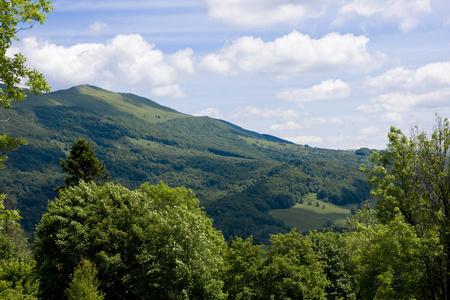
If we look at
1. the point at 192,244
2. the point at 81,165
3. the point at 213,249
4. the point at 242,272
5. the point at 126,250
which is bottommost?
the point at 242,272

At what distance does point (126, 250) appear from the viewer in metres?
36.7

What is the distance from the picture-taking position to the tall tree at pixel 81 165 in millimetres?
51156

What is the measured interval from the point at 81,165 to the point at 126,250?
2011 centimetres

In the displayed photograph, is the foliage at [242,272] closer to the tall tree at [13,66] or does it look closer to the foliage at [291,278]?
the foliage at [291,278]

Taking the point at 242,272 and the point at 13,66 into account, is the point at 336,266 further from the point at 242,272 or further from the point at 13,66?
the point at 13,66

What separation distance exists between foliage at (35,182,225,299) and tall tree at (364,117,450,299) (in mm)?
16994

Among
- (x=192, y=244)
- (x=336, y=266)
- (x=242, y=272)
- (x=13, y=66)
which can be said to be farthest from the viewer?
(x=336, y=266)

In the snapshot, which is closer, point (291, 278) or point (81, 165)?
point (291, 278)

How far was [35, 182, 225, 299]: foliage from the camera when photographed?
1315 inches

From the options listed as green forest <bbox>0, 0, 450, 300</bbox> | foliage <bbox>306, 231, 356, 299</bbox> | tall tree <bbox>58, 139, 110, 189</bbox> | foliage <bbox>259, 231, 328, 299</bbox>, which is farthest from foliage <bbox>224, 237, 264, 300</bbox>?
tall tree <bbox>58, 139, 110, 189</bbox>

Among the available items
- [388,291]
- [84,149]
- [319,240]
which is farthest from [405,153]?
[84,149]

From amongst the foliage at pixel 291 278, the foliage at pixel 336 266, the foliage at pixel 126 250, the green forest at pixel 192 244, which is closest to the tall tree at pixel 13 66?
the green forest at pixel 192 244

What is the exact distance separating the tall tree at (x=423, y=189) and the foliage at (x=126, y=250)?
16994 millimetres

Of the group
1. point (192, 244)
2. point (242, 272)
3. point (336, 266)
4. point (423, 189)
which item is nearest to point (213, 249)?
point (242, 272)
